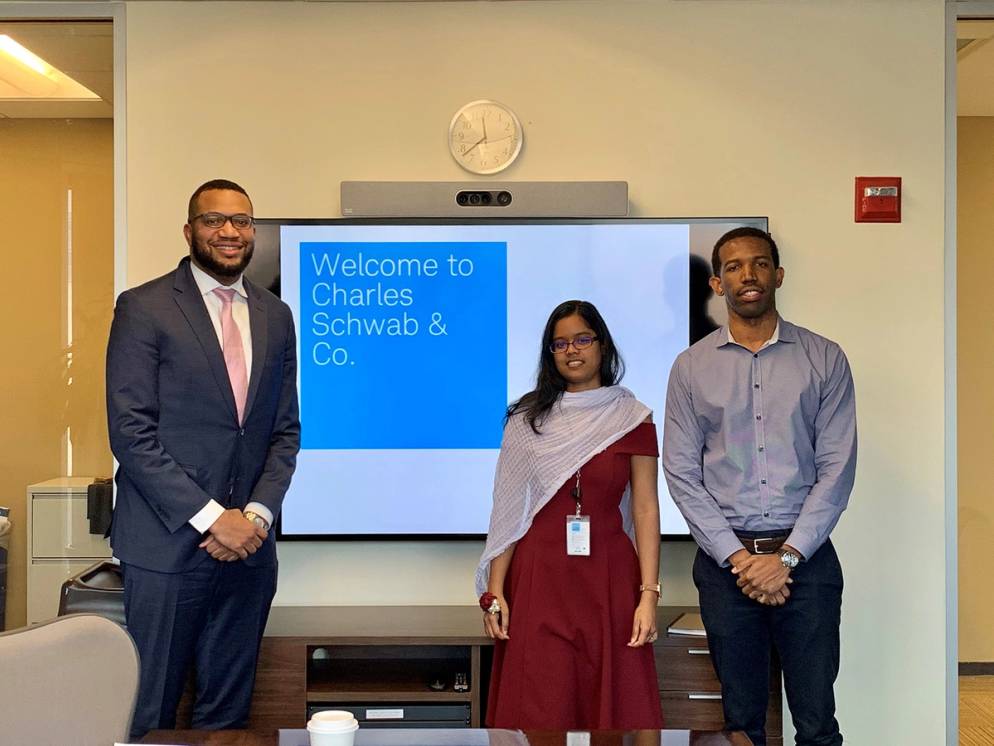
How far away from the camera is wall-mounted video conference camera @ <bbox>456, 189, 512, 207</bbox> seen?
147 inches

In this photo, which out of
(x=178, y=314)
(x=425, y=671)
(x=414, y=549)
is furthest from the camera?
(x=414, y=549)

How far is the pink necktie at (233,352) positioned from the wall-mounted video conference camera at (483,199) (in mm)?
1015

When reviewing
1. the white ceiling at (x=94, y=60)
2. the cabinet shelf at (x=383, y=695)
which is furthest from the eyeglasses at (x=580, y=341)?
the white ceiling at (x=94, y=60)

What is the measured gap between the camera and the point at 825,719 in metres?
2.95

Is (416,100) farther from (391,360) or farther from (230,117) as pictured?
(391,360)

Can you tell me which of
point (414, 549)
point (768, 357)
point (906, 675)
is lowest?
point (906, 675)

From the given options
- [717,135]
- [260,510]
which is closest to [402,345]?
[260,510]

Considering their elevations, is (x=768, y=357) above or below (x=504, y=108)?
below

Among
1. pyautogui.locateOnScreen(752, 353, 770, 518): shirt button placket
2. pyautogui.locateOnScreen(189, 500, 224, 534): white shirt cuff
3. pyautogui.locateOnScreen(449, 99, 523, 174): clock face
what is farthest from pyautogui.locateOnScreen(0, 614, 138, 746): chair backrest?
pyautogui.locateOnScreen(449, 99, 523, 174): clock face

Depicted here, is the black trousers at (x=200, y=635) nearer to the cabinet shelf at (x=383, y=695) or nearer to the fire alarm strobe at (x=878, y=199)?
the cabinet shelf at (x=383, y=695)

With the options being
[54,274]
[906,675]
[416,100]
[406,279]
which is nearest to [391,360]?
[406,279]

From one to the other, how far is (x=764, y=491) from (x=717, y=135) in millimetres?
1442

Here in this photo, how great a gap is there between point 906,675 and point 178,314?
9.01ft

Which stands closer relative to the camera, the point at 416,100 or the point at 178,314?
the point at 178,314
